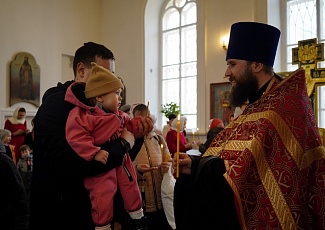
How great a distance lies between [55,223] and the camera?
1663 mm

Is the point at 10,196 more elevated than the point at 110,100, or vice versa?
the point at 110,100

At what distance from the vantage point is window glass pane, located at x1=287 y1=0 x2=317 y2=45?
7879 mm

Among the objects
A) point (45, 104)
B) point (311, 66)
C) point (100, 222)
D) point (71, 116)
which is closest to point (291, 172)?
point (100, 222)

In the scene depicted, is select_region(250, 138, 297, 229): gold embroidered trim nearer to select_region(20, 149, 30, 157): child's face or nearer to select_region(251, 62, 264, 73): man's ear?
select_region(251, 62, 264, 73): man's ear

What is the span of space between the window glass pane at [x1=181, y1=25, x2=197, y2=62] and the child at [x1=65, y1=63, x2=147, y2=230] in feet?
28.7

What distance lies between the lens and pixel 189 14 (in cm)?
1065

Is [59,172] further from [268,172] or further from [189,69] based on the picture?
[189,69]

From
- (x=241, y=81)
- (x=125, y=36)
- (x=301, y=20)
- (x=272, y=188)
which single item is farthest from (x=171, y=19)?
(x=272, y=188)

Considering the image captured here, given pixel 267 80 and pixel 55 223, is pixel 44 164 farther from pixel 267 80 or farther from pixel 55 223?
pixel 267 80

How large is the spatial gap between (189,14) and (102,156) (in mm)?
9590

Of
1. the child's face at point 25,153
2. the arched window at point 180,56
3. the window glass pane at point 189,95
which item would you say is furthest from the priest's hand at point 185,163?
the window glass pane at point 189,95

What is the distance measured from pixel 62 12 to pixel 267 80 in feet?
33.9

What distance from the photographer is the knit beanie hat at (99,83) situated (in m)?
1.79

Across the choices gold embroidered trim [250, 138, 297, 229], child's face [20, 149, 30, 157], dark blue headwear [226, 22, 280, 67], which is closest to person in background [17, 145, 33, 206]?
child's face [20, 149, 30, 157]
